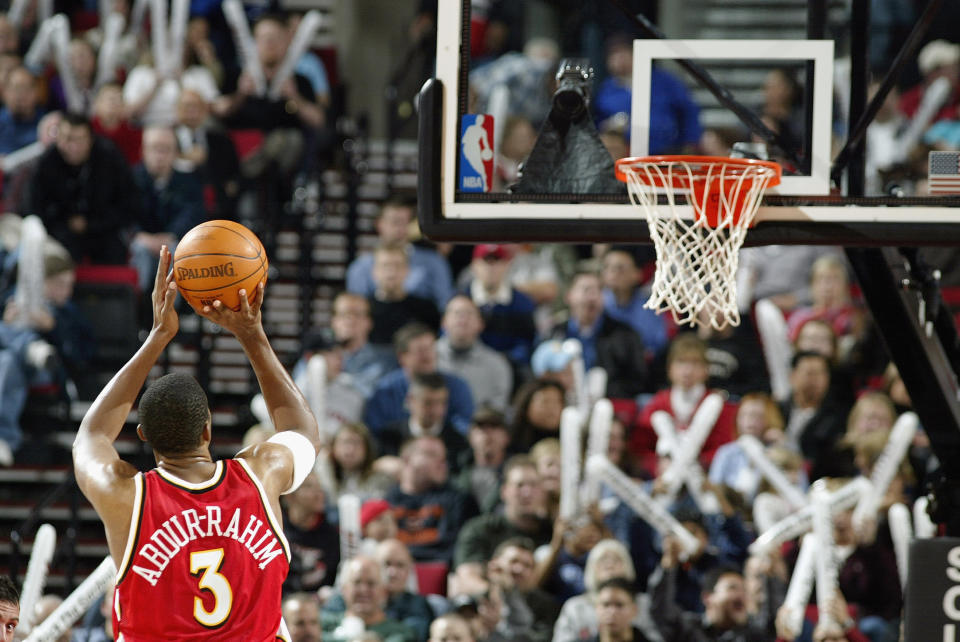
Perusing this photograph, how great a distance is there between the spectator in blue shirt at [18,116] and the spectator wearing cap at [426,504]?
16.0ft

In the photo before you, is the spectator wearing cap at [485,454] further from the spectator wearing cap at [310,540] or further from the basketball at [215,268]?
the basketball at [215,268]

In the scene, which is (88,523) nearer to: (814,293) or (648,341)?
(648,341)

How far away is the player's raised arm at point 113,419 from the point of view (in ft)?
14.0

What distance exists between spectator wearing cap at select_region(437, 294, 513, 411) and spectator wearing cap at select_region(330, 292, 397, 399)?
0.41m

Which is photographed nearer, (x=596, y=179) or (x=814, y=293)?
(x=596, y=179)

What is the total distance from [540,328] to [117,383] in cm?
602

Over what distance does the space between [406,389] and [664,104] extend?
11.7 feet

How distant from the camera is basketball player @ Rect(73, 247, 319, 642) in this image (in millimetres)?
4254

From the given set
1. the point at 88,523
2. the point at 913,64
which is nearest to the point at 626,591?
the point at 88,523

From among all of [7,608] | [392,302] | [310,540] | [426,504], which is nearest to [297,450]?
[7,608]

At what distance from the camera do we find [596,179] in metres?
5.68

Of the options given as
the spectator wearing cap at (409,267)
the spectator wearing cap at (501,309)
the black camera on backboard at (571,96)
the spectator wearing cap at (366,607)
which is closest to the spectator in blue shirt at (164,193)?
the spectator wearing cap at (409,267)

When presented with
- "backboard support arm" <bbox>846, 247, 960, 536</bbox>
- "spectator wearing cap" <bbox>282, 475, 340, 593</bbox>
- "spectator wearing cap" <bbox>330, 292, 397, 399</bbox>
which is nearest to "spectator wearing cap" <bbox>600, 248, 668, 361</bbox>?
"spectator wearing cap" <bbox>330, 292, 397, 399</bbox>

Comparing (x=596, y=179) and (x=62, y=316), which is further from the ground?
(x=596, y=179)
